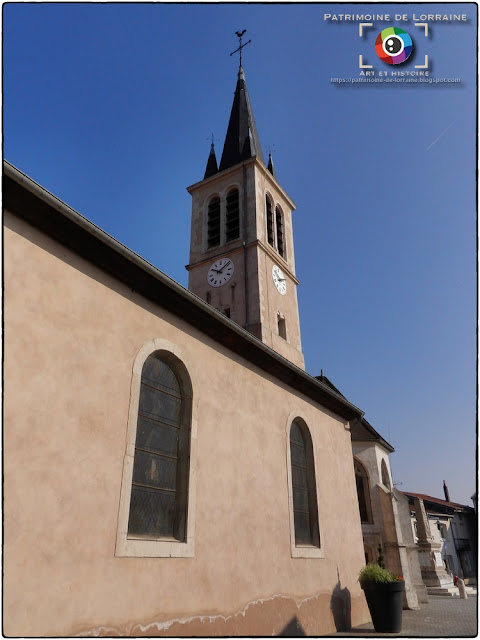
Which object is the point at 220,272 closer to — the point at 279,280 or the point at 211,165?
the point at 279,280

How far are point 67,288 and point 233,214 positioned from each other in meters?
15.0

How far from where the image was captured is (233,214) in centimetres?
1952

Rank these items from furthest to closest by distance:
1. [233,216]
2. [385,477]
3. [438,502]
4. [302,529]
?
[438,502], [233,216], [385,477], [302,529]

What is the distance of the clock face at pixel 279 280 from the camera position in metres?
18.4

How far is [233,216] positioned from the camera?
19.5 metres

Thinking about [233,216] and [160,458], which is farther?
[233,216]

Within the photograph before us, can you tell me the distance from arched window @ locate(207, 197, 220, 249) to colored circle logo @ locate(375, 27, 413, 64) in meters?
12.9

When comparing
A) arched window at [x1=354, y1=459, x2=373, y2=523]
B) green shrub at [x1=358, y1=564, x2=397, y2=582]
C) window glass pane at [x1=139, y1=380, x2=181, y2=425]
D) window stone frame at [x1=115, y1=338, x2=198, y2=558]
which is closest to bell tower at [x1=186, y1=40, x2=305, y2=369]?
arched window at [x1=354, y1=459, x2=373, y2=523]

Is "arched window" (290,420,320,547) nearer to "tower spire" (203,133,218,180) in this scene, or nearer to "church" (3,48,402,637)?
"church" (3,48,402,637)

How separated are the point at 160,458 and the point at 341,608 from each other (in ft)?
19.6

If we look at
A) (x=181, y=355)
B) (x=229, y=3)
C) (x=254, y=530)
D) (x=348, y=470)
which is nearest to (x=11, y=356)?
(x=181, y=355)

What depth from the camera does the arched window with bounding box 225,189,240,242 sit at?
1897cm

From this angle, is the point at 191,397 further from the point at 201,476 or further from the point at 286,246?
the point at 286,246

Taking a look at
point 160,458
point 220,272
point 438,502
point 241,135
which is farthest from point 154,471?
point 438,502
